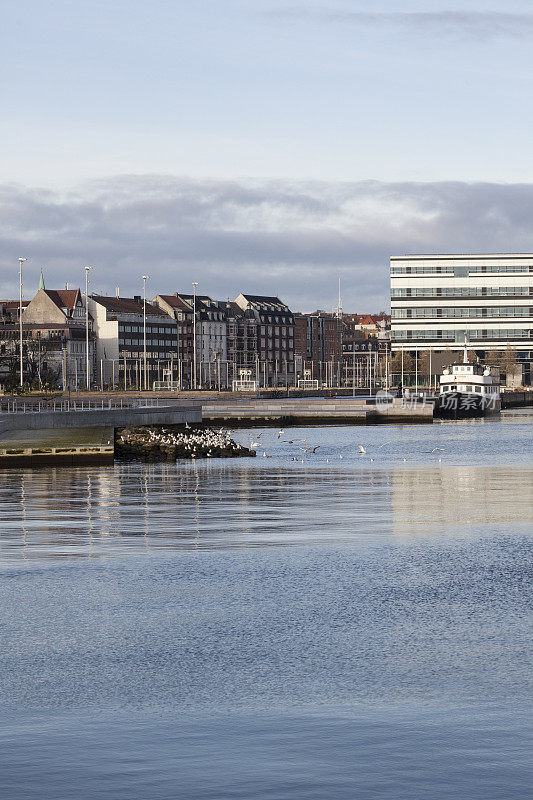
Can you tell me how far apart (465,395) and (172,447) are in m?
83.9

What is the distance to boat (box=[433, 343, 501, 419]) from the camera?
13888 centimetres

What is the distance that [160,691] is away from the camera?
12844 mm

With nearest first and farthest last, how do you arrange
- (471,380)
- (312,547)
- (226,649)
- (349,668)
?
1. (349,668)
2. (226,649)
3. (312,547)
4. (471,380)

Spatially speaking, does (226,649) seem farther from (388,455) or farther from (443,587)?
(388,455)

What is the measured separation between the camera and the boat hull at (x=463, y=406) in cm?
13875

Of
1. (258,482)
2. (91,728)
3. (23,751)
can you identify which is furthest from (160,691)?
(258,482)

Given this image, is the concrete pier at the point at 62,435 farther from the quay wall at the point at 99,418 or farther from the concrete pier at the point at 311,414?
the concrete pier at the point at 311,414

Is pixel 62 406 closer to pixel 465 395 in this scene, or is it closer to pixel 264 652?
pixel 264 652

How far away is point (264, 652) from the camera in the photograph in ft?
48.0

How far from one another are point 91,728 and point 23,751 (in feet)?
2.86

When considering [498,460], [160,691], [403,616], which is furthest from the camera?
[498,460]

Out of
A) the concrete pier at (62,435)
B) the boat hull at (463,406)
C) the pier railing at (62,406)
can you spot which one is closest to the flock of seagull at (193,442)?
the concrete pier at (62,435)

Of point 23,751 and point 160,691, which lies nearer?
point 23,751

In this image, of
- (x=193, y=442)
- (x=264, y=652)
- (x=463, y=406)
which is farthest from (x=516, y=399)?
(x=264, y=652)
